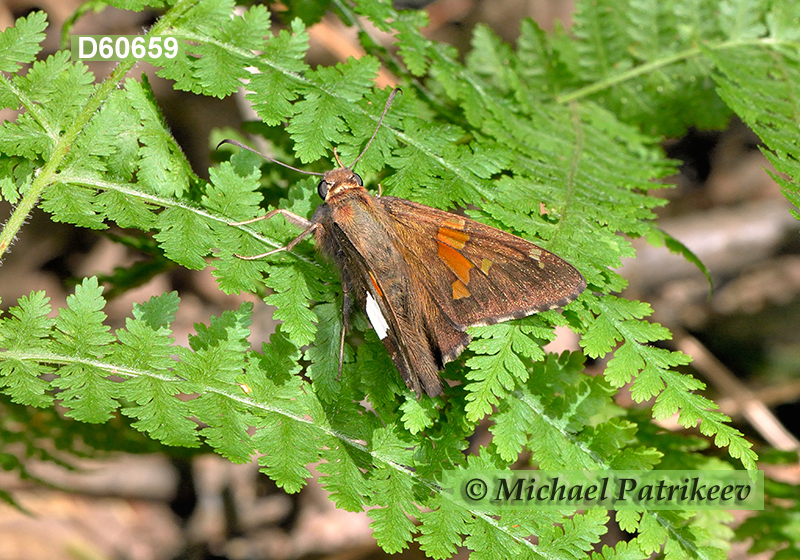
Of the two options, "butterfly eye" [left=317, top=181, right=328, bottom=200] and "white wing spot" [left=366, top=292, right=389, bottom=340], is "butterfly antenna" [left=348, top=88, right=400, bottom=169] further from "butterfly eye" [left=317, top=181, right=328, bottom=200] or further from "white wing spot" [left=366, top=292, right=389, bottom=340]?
"white wing spot" [left=366, top=292, right=389, bottom=340]

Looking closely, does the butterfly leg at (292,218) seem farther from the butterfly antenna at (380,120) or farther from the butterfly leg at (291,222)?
the butterfly antenna at (380,120)

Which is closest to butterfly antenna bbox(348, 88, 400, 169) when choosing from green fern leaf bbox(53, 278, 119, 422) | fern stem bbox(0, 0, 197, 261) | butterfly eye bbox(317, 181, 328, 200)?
butterfly eye bbox(317, 181, 328, 200)

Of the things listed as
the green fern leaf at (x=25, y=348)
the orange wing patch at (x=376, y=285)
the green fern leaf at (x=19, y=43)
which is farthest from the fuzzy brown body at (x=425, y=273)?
the green fern leaf at (x=19, y=43)

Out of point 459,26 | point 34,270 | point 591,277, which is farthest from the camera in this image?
point 459,26

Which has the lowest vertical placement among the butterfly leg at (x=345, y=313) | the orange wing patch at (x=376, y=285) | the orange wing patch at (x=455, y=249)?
the butterfly leg at (x=345, y=313)

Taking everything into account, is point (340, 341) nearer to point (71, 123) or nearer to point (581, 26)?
point (71, 123)

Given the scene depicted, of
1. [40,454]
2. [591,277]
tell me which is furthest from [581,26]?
[40,454]

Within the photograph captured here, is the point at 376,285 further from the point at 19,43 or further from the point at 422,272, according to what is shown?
the point at 19,43
